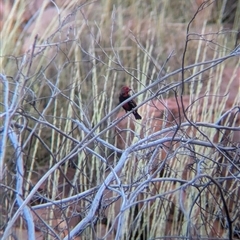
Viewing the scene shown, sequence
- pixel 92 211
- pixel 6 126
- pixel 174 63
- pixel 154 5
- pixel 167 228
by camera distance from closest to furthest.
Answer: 1. pixel 6 126
2. pixel 92 211
3. pixel 167 228
4. pixel 174 63
5. pixel 154 5

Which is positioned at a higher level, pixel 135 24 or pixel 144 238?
pixel 135 24

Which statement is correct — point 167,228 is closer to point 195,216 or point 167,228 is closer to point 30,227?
point 195,216

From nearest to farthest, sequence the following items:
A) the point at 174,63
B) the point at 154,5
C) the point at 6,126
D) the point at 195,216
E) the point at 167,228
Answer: the point at 6,126
the point at 195,216
the point at 167,228
the point at 174,63
the point at 154,5

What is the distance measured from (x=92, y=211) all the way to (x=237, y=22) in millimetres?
3112

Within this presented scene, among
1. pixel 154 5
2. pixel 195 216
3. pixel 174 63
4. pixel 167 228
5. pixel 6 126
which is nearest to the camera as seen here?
pixel 6 126

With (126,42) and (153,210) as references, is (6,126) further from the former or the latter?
(126,42)

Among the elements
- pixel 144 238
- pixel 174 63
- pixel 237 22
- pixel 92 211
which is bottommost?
pixel 144 238

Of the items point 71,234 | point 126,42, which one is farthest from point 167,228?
point 126,42

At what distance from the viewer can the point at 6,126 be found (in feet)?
5.63

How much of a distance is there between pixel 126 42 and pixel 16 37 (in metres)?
0.68

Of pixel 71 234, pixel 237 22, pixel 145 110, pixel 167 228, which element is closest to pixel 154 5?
pixel 237 22

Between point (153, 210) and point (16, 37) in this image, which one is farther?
point (16, 37)

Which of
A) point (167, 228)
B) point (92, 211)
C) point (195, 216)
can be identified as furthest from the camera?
point (167, 228)

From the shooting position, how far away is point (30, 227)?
184cm
